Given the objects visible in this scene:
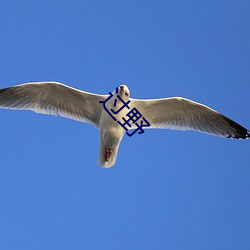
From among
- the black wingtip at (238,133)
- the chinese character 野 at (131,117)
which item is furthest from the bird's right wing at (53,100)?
the black wingtip at (238,133)

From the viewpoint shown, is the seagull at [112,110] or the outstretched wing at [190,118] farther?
the outstretched wing at [190,118]

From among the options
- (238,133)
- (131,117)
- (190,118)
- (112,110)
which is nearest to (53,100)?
(112,110)

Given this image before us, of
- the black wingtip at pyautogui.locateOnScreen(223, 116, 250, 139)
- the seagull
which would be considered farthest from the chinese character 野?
the black wingtip at pyautogui.locateOnScreen(223, 116, 250, 139)

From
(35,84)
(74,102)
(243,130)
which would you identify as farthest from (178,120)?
(35,84)

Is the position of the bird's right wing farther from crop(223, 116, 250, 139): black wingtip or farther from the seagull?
crop(223, 116, 250, 139): black wingtip

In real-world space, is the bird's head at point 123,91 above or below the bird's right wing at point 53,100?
below

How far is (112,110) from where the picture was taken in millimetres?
Result: 7457

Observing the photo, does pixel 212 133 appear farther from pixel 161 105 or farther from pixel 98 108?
pixel 98 108

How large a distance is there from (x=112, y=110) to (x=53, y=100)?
0.95 meters

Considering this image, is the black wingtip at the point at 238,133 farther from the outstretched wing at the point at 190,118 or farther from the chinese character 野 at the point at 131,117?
the chinese character 野 at the point at 131,117

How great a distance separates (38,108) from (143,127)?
1466 millimetres

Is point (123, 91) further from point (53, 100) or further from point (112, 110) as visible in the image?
point (53, 100)

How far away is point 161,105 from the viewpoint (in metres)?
7.89

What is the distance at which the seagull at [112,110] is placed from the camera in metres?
7.53
